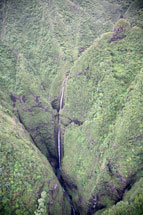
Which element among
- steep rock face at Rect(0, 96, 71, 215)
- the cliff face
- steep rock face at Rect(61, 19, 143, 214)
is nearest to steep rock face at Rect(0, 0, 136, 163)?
the cliff face

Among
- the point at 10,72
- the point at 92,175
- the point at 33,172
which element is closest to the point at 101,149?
the point at 92,175

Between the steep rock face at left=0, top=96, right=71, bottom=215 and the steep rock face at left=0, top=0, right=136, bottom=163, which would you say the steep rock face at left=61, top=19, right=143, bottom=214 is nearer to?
the steep rock face at left=0, top=0, right=136, bottom=163

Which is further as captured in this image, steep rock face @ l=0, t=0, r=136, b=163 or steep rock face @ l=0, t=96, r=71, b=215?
steep rock face @ l=0, t=0, r=136, b=163

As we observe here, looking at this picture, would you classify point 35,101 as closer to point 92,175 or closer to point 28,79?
point 28,79

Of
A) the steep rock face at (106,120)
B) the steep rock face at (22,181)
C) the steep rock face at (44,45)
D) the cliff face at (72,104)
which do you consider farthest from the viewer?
the steep rock face at (44,45)

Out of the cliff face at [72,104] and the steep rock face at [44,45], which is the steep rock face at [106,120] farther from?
the steep rock face at [44,45]

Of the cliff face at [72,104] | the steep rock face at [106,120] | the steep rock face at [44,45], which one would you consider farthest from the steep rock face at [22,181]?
the steep rock face at [44,45]
